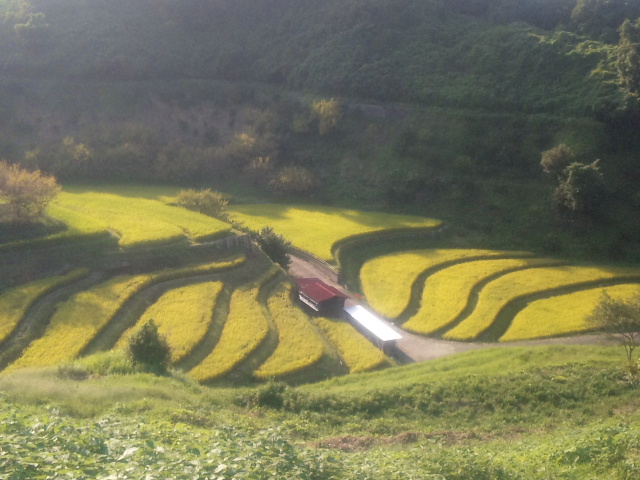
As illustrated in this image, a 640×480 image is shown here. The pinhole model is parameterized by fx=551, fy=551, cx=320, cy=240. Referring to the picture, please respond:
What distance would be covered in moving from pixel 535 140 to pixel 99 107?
4315 cm

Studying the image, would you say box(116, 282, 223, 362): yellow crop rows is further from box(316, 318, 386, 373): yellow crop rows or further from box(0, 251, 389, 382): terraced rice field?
box(316, 318, 386, 373): yellow crop rows

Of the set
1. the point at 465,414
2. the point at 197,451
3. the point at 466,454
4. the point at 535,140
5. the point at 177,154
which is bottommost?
the point at 465,414

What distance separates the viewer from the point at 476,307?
96.6ft

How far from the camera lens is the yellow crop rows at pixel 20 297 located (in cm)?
2238

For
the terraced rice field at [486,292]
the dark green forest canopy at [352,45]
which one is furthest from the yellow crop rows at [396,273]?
the dark green forest canopy at [352,45]

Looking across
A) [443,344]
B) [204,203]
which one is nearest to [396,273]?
[443,344]

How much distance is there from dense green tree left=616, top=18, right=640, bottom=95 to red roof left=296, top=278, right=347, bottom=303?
28994 mm

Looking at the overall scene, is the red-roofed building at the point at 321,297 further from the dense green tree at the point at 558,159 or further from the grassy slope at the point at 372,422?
the dense green tree at the point at 558,159

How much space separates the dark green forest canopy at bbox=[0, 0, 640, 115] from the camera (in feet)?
157

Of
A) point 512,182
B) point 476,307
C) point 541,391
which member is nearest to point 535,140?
point 512,182

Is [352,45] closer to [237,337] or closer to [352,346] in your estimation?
[352,346]

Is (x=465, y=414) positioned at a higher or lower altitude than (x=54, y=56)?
lower

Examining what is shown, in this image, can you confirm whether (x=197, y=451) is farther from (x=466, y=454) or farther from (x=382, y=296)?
(x=382, y=296)

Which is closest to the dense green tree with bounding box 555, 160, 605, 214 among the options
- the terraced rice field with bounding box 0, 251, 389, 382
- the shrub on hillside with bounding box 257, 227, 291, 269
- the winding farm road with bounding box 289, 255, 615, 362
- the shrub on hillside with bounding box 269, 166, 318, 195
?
the winding farm road with bounding box 289, 255, 615, 362
